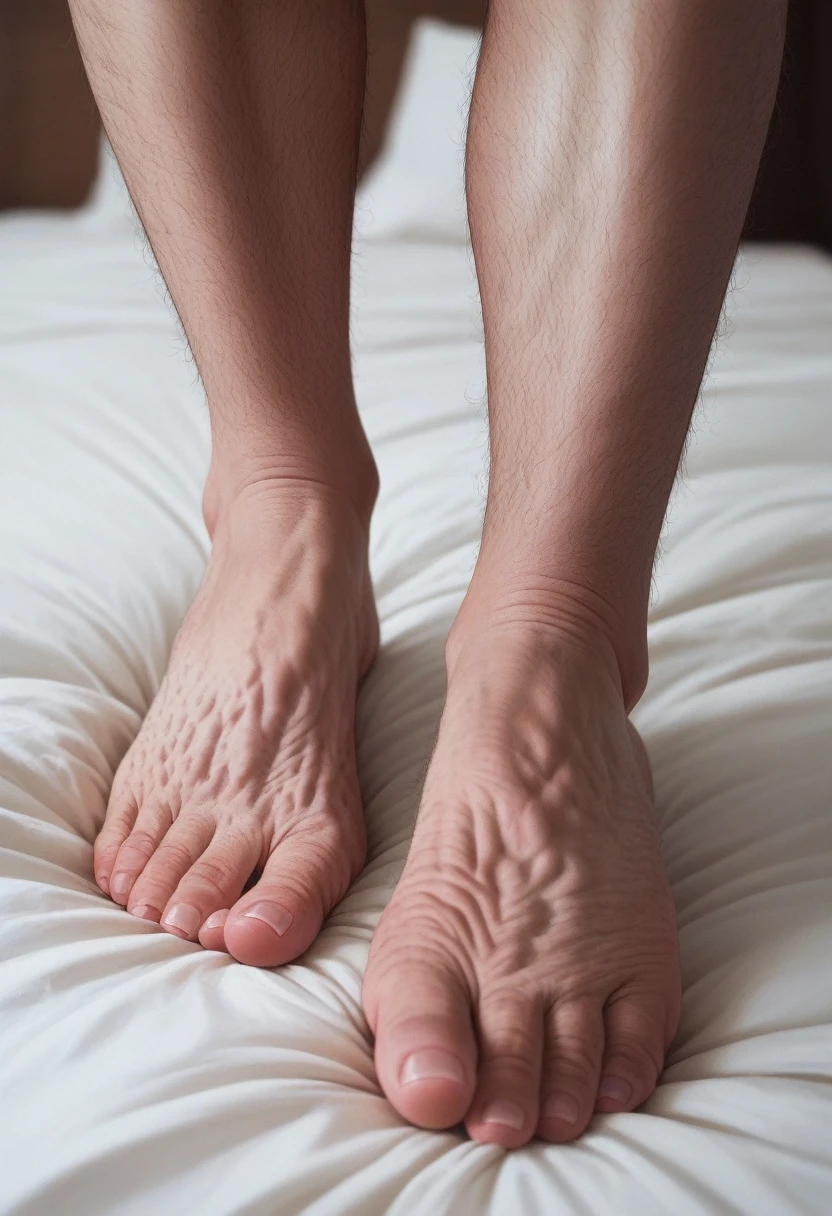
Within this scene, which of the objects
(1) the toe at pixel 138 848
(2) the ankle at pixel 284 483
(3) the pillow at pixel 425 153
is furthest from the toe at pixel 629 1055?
(3) the pillow at pixel 425 153

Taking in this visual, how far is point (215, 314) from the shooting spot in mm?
821

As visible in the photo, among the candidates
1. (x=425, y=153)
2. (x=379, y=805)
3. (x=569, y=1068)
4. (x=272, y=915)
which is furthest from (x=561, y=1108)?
(x=425, y=153)

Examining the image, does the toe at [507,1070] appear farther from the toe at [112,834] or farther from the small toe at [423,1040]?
the toe at [112,834]

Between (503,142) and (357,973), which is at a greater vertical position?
(503,142)

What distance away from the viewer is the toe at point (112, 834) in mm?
671

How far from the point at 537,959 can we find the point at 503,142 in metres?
0.49

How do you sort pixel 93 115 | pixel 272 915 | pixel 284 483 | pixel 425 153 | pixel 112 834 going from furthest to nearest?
pixel 93 115, pixel 425 153, pixel 284 483, pixel 112 834, pixel 272 915

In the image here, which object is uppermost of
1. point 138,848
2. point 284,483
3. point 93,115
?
point 284,483

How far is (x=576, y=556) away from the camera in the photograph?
639mm

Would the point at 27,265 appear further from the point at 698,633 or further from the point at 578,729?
the point at 578,729

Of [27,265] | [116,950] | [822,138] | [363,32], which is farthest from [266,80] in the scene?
[822,138]

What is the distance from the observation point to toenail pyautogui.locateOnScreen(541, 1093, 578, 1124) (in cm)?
49

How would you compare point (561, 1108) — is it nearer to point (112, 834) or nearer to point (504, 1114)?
point (504, 1114)

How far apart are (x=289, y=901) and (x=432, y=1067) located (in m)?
0.15
